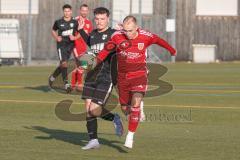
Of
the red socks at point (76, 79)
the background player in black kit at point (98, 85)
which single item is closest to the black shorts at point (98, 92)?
the background player in black kit at point (98, 85)

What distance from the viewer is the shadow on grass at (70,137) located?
42.8ft

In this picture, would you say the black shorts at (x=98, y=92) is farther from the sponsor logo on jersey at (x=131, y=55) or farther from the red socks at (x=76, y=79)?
the red socks at (x=76, y=79)

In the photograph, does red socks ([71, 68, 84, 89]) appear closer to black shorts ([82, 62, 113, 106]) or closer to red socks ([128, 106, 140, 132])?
black shorts ([82, 62, 113, 106])

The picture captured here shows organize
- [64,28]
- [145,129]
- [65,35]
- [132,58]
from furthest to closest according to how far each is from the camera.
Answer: [65,35]
[64,28]
[145,129]
[132,58]

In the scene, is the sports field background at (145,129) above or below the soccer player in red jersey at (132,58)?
below

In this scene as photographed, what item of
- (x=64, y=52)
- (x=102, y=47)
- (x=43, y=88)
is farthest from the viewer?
(x=43, y=88)

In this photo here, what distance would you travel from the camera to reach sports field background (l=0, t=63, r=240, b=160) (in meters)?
11.9

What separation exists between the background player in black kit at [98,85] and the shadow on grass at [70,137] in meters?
0.36

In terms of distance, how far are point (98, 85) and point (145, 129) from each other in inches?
78.3

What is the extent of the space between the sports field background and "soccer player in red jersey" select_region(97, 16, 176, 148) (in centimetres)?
78

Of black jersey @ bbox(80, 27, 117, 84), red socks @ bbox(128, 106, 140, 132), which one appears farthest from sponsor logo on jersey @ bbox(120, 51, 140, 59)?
red socks @ bbox(128, 106, 140, 132)

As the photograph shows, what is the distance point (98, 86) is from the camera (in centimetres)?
1324

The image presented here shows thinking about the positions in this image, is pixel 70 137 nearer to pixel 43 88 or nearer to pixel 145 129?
pixel 145 129

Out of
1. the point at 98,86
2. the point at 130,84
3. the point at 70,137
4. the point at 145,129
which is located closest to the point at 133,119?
the point at 130,84
